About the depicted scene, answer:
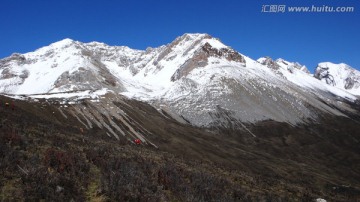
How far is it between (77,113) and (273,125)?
108693mm

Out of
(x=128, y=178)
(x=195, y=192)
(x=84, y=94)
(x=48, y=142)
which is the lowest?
(x=195, y=192)

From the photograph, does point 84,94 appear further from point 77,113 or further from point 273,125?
point 273,125

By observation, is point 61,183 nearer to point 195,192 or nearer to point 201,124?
point 195,192

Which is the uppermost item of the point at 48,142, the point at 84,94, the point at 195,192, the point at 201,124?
the point at 84,94

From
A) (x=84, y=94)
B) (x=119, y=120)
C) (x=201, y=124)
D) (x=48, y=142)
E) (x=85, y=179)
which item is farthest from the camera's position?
(x=201, y=124)

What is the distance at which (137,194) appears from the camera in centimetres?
1520

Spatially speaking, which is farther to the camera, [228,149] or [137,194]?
[228,149]

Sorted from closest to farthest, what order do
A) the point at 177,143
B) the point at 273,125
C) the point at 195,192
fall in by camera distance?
the point at 195,192
the point at 177,143
the point at 273,125

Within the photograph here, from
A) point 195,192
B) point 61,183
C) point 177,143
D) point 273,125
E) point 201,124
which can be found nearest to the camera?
point 61,183

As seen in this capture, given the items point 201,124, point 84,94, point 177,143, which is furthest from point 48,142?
point 201,124

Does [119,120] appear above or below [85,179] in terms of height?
above

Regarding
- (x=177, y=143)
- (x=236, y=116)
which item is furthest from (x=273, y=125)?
(x=177, y=143)

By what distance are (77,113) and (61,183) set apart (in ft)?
375

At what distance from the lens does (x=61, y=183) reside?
1471 centimetres
